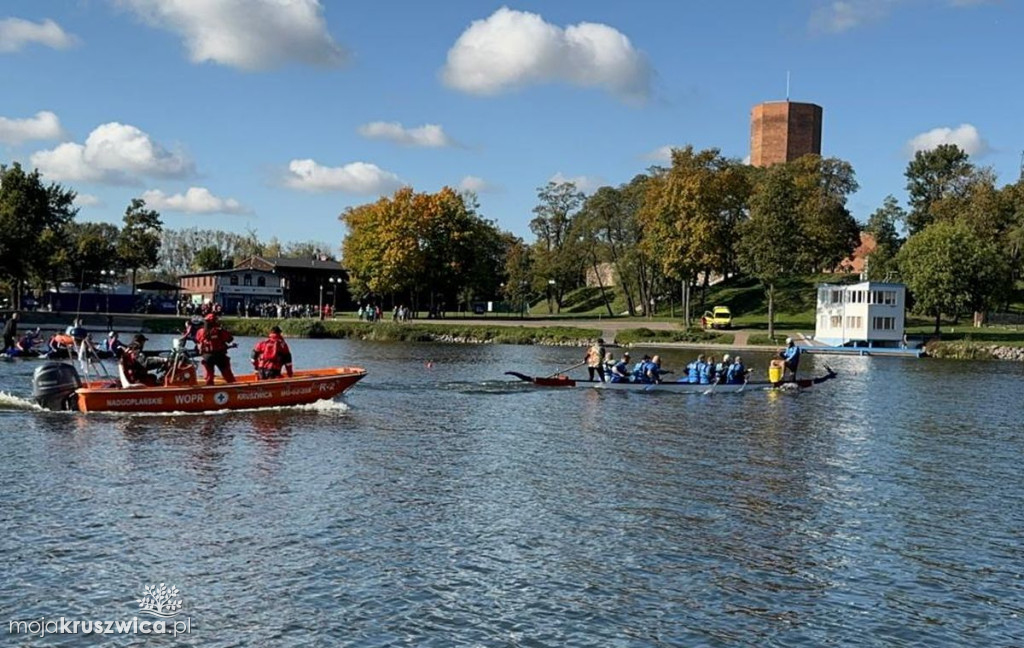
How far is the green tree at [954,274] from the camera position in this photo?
253 feet

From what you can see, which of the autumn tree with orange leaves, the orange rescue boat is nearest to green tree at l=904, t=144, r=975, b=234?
the autumn tree with orange leaves

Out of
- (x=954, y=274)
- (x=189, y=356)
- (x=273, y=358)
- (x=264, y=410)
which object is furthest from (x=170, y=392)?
(x=954, y=274)

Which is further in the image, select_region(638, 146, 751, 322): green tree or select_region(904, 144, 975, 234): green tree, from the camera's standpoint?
select_region(904, 144, 975, 234): green tree

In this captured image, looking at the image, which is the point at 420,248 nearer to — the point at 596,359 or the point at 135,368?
the point at 596,359

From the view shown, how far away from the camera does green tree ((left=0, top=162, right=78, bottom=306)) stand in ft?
287

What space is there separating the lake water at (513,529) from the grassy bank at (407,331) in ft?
159

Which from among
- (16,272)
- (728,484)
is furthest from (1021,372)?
(16,272)

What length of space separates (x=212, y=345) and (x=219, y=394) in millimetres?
1613

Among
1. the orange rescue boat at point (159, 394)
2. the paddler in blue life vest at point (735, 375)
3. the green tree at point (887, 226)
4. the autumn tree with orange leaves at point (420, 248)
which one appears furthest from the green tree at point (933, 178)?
the orange rescue boat at point (159, 394)

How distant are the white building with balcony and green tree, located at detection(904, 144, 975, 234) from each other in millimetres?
40201

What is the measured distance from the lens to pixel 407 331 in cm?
8238

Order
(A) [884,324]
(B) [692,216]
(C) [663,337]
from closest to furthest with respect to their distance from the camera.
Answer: (A) [884,324] → (C) [663,337] → (B) [692,216]

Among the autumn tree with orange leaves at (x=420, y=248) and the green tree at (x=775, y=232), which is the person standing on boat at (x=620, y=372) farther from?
the autumn tree with orange leaves at (x=420, y=248)

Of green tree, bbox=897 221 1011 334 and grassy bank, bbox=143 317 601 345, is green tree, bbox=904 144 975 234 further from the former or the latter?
grassy bank, bbox=143 317 601 345
